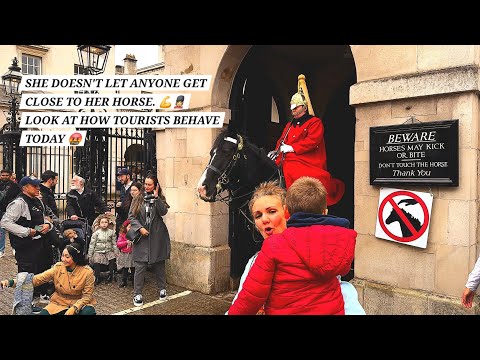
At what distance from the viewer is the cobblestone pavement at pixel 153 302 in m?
5.38

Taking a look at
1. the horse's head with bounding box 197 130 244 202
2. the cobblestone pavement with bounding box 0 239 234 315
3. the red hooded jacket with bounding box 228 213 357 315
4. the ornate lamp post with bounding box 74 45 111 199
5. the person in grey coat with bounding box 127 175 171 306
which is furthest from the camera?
the ornate lamp post with bounding box 74 45 111 199

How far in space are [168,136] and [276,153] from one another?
2228 millimetres

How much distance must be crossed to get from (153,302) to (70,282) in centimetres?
204

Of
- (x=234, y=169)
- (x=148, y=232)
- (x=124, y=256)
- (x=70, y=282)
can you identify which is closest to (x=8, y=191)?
(x=124, y=256)

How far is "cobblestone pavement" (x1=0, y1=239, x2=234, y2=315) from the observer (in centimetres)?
538

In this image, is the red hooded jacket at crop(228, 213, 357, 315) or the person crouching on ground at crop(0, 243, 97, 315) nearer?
the red hooded jacket at crop(228, 213, 357, 315)

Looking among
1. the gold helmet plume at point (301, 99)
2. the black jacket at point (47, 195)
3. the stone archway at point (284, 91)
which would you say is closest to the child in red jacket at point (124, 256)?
the black jacket at point (47, 195)

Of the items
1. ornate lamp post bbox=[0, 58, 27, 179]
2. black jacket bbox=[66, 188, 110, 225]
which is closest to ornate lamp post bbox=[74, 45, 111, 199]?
black jacket bbox=[66, 188, 110, 225]

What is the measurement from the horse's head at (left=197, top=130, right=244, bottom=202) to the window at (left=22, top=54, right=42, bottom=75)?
1845 cm

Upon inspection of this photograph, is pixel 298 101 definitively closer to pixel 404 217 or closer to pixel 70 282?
pixel 404 217

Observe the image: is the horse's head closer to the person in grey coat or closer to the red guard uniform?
the red guard uniform

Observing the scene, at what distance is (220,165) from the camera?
4.77 meters

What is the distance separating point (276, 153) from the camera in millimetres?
5363

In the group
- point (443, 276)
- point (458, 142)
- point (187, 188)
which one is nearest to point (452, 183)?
point (458, 142)
